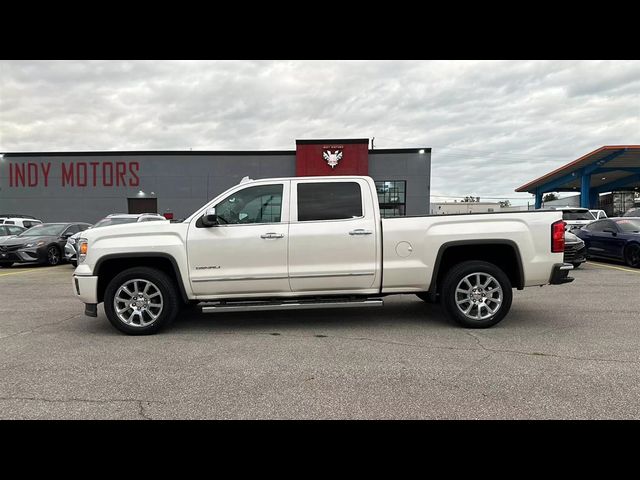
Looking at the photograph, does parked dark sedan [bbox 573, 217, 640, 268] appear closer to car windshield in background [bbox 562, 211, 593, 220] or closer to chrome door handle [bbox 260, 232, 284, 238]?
car windshield in background [bbox 562, 211, 593, 220]

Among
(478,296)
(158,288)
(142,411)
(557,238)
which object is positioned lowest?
(142,411)

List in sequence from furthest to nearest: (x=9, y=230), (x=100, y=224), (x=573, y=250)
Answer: (x=9, y=230)
(x=100, y=224)
(x=573, y=250)

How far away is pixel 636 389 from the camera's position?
3229mm

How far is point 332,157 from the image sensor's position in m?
25.0

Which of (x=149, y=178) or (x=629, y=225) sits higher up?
(x=149, y=178)

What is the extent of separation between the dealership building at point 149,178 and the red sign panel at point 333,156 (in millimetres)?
980

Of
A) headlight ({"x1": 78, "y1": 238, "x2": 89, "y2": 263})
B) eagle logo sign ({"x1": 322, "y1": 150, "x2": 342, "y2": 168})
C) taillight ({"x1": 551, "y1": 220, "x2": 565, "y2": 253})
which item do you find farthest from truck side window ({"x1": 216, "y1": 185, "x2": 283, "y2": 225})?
eagle logo sign ({"x1": 322, "y1": 150, "x2": 342, "y2": 168})

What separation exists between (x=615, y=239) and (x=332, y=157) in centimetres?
1661

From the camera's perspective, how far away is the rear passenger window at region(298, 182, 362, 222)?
5094 mm

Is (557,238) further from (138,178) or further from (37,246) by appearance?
(138,178)

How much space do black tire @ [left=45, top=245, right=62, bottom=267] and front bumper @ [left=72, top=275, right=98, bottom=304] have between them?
934cm

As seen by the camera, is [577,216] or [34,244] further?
[577,216]

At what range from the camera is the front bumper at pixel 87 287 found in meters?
4.89

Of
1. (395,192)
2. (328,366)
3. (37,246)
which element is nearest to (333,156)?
(395,192)
